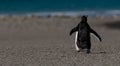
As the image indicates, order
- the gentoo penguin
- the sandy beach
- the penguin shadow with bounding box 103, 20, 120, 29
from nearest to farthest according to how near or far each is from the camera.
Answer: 1. the sandy beach
2. the gentoo penguin
3. the penguin shadow with bounding box 103, 20, 120, 29

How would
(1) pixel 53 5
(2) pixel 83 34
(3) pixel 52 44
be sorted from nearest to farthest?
(2) pixel 83 34 < (3) pixel 52 44 < (1) pixel 53 5

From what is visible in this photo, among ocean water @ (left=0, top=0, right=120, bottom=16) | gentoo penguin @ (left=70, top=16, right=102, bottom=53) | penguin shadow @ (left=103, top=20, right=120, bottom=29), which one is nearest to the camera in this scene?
gentoo penguin @ (left=70, top=16, right=102, bottom=53)

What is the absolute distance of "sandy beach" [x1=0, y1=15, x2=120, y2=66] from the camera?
16469mm

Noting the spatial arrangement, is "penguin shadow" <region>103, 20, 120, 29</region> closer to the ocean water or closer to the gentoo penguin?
the gentoo penguin

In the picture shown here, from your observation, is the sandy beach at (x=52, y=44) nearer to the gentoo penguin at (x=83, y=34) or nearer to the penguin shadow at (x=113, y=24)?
the penguin shadow at (x=113, y=24)

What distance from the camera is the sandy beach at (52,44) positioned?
16469 millimetres

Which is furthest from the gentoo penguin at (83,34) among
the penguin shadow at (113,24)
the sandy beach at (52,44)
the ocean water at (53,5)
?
the ocean water at (53,5)

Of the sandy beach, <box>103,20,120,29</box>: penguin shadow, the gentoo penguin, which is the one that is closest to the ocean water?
the sandy beach

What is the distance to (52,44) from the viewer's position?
21.8 metres

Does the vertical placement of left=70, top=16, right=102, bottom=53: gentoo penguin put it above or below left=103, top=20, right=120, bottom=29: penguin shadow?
below

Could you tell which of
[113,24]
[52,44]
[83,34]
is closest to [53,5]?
[113,24]

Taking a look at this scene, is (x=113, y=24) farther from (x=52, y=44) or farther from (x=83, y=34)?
(x=83, y=34)

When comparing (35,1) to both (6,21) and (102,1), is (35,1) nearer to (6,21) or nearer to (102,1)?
(102,1)

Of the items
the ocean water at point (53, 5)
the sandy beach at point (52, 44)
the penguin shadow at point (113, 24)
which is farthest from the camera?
the ocean water at point (53, 5)
